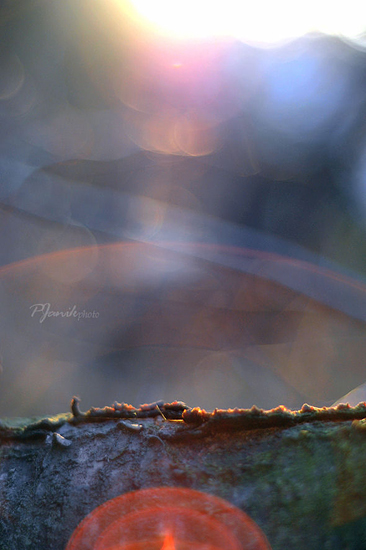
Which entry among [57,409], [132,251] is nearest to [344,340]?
[132,251]

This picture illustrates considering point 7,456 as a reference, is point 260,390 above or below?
above

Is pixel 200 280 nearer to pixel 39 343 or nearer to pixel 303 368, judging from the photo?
pixel 303 368

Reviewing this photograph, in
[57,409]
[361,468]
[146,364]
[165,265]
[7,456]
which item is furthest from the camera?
[165,265]
